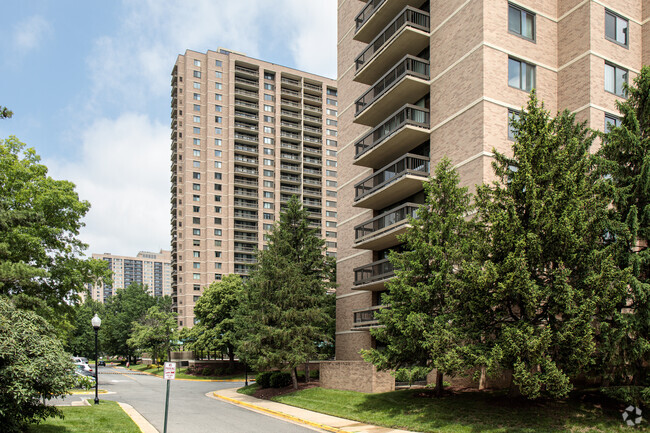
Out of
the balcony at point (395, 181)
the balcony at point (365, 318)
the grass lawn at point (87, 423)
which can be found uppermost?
the balcony at point (395, 181)

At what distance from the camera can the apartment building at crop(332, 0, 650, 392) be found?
24.3 m

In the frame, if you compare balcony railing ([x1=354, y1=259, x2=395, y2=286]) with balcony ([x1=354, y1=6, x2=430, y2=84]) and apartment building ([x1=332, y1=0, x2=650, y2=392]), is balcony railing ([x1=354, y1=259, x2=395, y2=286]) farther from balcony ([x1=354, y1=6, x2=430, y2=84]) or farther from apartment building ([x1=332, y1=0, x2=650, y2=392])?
balcony ([x1=354, y1=6, x2=430, y2=84])

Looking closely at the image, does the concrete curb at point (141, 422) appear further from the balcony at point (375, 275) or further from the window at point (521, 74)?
the window at point (521, 74)

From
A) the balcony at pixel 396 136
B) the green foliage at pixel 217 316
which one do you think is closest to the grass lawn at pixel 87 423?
the balcony at pixel 396 136

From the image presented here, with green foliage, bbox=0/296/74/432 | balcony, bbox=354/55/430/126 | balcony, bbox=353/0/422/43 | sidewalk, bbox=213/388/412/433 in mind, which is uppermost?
balcony, bbox=353/0/422/43

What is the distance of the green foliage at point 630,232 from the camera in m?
15.3

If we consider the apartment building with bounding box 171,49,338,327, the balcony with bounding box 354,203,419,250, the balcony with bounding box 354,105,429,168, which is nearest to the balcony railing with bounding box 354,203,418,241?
the balcony with bounding box 354,203,419,250

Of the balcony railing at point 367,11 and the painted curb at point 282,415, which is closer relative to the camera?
the painted curb at point 282,415

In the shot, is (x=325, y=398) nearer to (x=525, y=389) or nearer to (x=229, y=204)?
(x=525, y=389)

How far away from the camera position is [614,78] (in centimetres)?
2520

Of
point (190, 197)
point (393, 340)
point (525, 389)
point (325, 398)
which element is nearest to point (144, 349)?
point (190, 197)

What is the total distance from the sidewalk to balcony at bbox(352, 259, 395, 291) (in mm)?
8508

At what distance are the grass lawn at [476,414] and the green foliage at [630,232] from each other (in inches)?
62.8

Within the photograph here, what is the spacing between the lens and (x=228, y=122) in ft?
288
